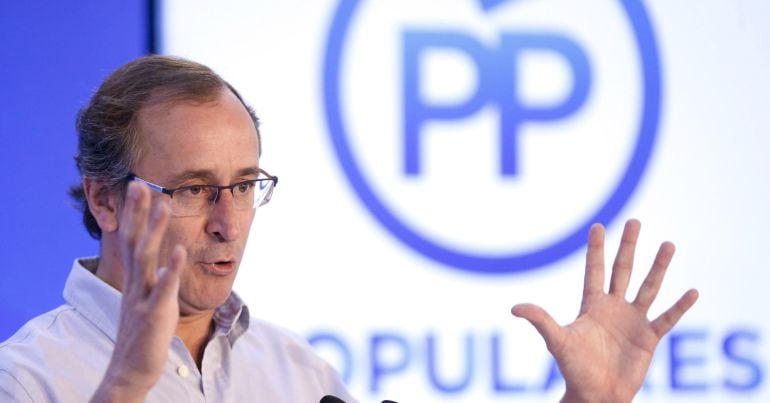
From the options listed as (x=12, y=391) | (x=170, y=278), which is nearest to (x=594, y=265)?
(x=170, y=278)

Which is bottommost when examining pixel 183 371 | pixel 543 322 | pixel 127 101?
pixel 183 371

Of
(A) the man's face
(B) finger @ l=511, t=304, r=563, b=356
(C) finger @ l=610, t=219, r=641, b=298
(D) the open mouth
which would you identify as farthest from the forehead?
(C) finger @ l=610, t=219, r=641, b=298

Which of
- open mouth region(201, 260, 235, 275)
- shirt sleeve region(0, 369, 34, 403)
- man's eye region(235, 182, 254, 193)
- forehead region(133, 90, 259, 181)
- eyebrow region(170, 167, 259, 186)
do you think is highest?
forehead region(133, 90, 259, 181)

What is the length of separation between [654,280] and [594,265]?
119 millimetres

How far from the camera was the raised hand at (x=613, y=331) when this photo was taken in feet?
6.05

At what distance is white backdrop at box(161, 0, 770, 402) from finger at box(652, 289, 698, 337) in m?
1.02

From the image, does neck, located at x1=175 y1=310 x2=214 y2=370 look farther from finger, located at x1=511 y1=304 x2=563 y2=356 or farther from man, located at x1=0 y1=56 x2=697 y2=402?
finger, located at x1=511 y1=304 x2=563 y2=356

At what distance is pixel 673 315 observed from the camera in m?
1.89

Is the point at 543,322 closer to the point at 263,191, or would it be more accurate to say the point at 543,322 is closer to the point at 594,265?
the point at 594,265

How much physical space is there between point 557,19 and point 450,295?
2.66ft

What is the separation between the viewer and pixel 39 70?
265 cm

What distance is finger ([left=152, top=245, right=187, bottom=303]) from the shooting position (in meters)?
1.38

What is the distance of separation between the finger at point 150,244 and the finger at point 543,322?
0.60 metres

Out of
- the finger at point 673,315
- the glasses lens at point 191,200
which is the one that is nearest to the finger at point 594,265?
the finger at point 673,315
